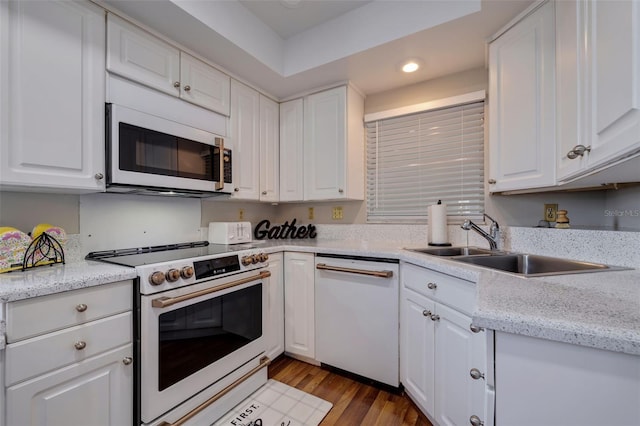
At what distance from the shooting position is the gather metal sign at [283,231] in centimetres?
265

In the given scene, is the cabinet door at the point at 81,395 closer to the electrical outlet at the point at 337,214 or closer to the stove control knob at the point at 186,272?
the stove control knob at the point at 186,272

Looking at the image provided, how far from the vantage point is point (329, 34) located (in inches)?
79.7

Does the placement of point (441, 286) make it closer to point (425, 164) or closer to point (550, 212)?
point (550, 212)

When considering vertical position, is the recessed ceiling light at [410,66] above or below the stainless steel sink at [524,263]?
above

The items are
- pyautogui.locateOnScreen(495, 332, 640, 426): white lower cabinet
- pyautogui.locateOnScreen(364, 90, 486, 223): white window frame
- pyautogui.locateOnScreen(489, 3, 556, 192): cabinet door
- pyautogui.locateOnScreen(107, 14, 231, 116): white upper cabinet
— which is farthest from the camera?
pyautogui.locateOnScreen(364, 90, 486, 223): white window frame

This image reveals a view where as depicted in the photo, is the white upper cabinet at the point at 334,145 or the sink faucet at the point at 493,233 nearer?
the sink faucet at the point at 493,233

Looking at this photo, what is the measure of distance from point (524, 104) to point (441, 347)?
1.37 metres

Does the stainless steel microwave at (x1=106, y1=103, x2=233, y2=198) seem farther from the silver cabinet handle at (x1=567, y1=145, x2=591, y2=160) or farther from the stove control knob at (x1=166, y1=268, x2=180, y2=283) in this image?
the silver cabinet handle at (x1=567, y1=145, x2=591, y2=160)

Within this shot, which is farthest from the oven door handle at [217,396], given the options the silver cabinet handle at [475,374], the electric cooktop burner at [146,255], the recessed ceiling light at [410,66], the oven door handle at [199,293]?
the recessed ceiling light at [410,66]

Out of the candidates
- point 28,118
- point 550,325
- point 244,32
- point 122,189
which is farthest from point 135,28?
point 550,325

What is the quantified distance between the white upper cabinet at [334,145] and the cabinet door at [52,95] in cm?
149

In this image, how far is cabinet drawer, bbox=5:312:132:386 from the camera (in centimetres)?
93

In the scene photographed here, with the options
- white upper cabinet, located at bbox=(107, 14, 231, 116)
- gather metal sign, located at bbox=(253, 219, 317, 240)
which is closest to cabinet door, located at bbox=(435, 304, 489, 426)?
gather metal sign, located at bbox=(253, 219, 317, 240)

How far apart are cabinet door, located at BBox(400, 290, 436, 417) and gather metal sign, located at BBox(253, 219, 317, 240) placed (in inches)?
49.9
